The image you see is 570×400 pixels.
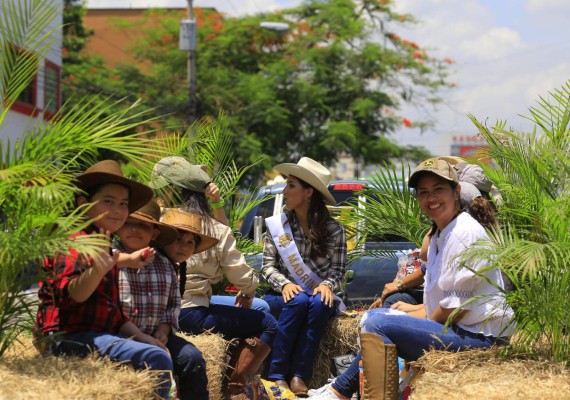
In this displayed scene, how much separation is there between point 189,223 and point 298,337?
171 cm

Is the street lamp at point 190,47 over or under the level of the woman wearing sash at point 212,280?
over

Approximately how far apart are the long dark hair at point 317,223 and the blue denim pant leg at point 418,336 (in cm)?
186

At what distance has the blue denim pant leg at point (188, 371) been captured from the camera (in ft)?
18.2

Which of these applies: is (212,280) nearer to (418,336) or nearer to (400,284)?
(400,284)

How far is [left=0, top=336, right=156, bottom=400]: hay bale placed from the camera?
4.04 m

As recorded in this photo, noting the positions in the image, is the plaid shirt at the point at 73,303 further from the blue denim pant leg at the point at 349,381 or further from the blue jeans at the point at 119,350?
the blue denim pant leg at the point at 349,381

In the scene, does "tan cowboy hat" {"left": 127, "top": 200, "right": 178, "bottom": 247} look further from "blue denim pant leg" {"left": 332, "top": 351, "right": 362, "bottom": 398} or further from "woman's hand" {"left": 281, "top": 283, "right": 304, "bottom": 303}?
"woman's hand" {"left": 281, "top": 283, "right": 304, "bottom": 303}

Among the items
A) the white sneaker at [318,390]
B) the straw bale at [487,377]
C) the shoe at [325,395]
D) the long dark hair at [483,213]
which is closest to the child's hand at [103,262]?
the straw bale at [487,377]

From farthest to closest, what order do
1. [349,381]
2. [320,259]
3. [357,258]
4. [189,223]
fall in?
[357,258], [320,259], [349,381], [189,223]

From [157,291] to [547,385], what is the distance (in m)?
2.21

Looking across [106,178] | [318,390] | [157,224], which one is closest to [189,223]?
[157,224]

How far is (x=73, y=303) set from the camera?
473cm

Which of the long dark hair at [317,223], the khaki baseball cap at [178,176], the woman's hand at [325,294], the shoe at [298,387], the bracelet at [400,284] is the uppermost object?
the khaki baseball cap at [178,176]

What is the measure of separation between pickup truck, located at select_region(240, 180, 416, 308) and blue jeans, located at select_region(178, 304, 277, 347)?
3.91 feet
